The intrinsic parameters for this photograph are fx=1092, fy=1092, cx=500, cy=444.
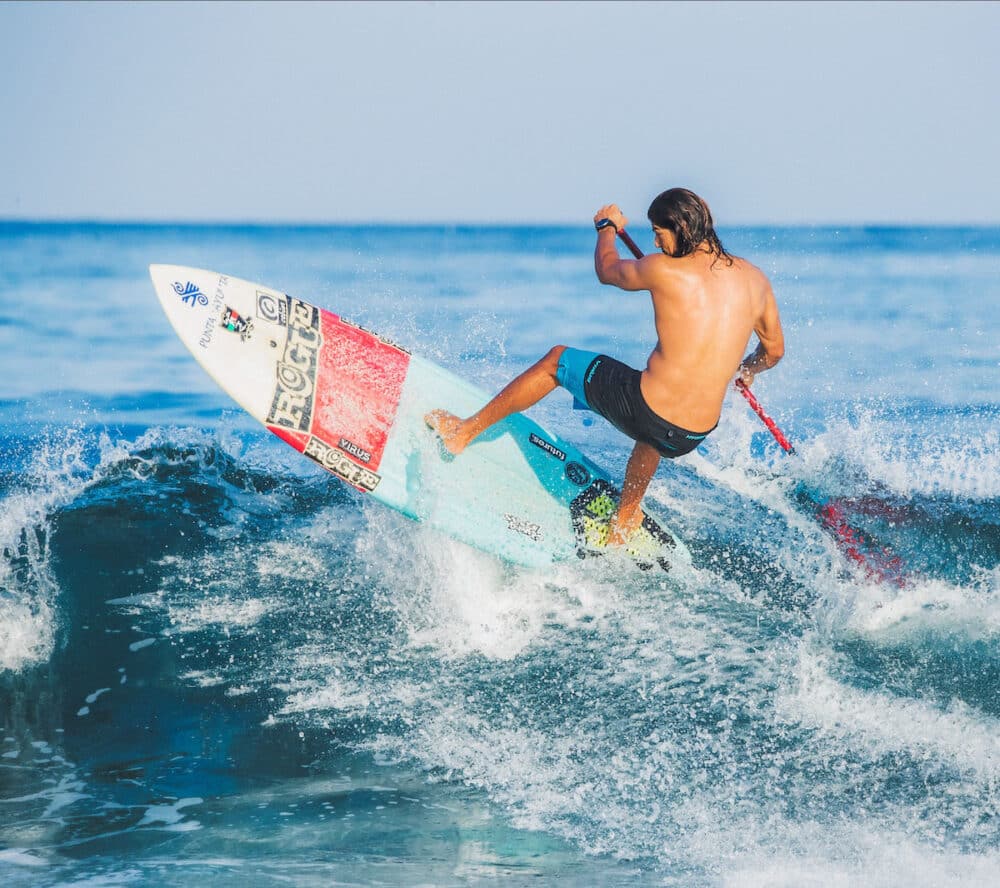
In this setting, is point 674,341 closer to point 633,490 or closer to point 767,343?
point 767,343

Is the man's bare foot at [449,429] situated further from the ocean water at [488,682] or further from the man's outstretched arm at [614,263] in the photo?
the man's outstretched arm at [614,263]

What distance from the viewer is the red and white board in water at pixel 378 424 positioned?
6.31 m

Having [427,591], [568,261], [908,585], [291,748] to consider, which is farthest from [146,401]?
[568,261]

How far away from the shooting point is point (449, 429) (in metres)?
6.36

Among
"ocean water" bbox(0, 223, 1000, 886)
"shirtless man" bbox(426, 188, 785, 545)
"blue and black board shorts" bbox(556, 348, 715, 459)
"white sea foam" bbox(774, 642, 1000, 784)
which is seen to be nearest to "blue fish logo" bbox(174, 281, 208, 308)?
"ocean water" bbox(0, 223, 1000, 886)

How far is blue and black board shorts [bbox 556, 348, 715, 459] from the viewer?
5.51 metres

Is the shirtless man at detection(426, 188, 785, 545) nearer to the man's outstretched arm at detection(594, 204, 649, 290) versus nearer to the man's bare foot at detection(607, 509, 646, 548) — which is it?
the man's outstretched arm at detection(594, 204, 649, 290)

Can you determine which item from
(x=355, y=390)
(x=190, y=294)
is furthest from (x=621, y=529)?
(x=190, y=294)

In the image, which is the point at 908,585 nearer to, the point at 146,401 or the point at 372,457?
the point at 372,457

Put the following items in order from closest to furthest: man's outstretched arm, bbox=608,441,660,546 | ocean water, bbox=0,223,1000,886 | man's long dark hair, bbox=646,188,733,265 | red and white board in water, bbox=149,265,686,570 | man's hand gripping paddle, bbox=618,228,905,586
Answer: ocean water, bbox=0,223,1000,886, man's long dark hair, bbox=646,188,733,265, man's outstretched arm, bbox=608,441,660,546, man's hand gripping paddle, bbox=618,228,905,586, red and white board in water, bbox=149,265,686,570

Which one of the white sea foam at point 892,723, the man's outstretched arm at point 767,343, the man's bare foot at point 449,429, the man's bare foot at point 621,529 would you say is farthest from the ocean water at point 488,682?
the man's outstretched arm at point 767,343

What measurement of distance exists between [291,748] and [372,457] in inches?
77.1

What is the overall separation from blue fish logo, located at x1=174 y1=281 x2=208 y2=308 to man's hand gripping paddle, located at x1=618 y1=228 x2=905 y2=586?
245 centimetres

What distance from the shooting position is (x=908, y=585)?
5.89 metres
